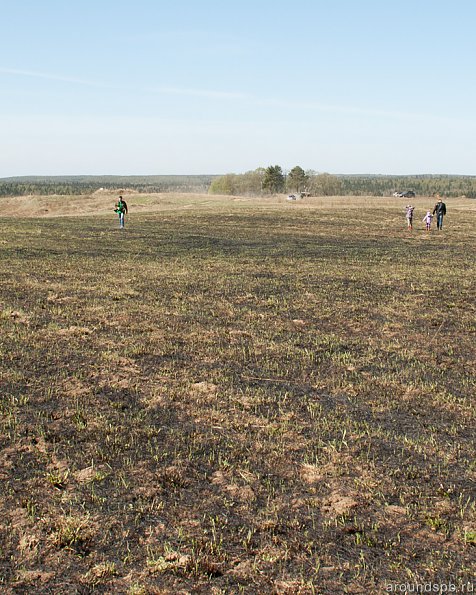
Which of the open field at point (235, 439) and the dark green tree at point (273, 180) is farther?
the dark green tree at point (273, 180)

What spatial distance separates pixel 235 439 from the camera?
21.0 feet

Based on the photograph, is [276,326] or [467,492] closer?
[467,492]

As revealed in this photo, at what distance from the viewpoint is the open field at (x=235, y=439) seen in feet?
14.3

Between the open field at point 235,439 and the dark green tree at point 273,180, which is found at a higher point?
the dark green tree at point 273,180

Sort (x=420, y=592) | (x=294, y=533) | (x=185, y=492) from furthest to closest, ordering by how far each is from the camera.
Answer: (x=185, y=492) < (x=294, y=533) < (x=420, y=592)

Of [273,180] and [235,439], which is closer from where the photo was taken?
[235,439]

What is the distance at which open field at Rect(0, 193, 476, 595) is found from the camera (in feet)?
14.3

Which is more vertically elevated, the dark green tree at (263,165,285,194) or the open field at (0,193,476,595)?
the dark green tree at (263,165,285,194)

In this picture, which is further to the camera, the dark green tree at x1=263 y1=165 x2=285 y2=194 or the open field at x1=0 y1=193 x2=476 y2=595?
the dark green tree at x1=263 y1=165 x2=285 y2=194

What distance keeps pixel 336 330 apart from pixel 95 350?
4.70 m

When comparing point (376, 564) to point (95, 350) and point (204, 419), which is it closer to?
point (204, 419)

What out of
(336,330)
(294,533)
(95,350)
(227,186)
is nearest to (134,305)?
(95,350)

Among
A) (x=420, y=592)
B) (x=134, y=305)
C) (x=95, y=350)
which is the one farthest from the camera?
(x=134, y=305)

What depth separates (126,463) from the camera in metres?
5.84
